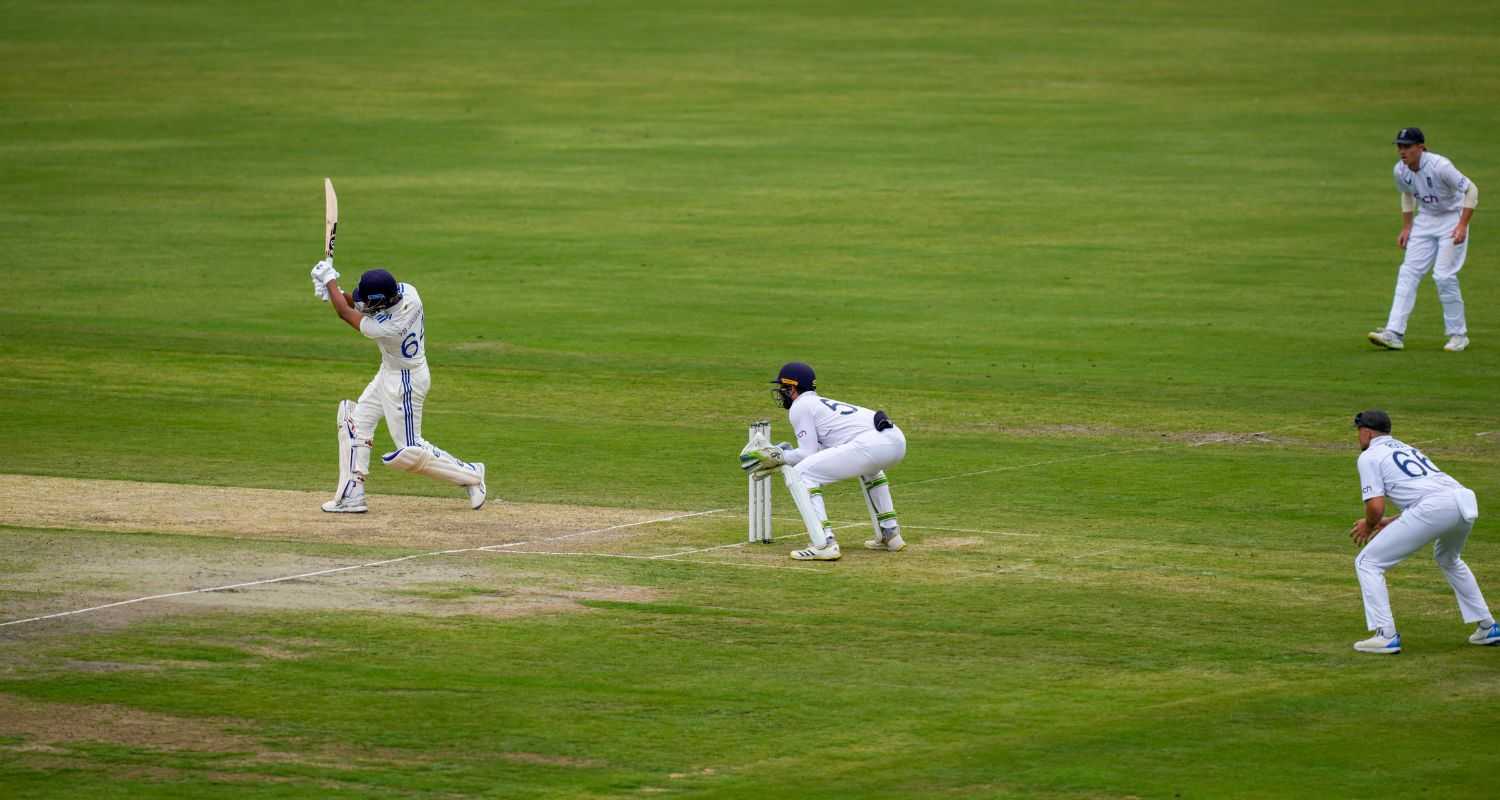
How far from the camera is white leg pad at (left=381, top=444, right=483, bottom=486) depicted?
1772 cm

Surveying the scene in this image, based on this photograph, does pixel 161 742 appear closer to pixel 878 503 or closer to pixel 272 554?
pixel 272 554

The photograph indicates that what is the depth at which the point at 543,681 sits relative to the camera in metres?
13.0

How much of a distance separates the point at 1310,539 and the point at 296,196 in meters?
24.6

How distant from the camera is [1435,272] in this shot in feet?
82.5

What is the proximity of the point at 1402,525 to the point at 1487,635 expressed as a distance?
0.99m

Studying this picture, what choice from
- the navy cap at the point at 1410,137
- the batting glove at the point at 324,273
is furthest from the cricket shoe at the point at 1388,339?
the batting glove at the point at 324,273

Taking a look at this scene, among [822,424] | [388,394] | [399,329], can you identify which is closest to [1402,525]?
[822,424]

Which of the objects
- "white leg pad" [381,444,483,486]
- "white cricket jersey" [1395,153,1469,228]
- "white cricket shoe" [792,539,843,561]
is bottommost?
"white cricket shoe" [792,539,843,561]

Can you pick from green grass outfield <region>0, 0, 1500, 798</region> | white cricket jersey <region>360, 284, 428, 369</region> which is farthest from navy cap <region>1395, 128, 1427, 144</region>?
white cricket jersey <region>360, 284, 428, 369</region>

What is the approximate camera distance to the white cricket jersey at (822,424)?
16594 mm

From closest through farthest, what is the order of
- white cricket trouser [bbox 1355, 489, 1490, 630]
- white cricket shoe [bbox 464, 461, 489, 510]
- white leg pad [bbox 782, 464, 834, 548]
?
white cricket trouser [bbox 1355, 489, 1490, 630]
white leg pad [bbox 782, 464, 834, 548]
white cricket shoe [bbox 464, 461, 489, 510]

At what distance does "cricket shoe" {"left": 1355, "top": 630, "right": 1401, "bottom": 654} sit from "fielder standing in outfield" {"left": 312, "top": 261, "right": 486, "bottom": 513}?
7761mm

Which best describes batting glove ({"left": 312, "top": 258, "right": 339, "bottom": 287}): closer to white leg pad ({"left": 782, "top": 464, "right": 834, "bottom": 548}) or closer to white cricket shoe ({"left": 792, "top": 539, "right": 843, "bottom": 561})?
white leg pad ({"left": 782, "top": 464, "right": 834, "bottom": 548})

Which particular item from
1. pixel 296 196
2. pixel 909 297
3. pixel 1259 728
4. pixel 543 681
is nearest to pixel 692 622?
pixel 543 681
